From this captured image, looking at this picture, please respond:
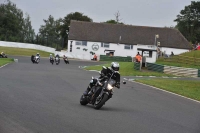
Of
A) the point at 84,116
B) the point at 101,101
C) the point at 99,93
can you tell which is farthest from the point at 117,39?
the point at 84,116

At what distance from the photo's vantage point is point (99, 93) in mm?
13922

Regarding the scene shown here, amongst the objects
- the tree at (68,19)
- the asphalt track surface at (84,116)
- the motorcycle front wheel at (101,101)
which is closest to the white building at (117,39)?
the tree at (68,19)

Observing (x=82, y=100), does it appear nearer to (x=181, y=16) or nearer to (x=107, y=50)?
(x=107, y=50)

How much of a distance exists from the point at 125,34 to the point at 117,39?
7.78 feet

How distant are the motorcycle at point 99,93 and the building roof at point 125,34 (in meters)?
76.2

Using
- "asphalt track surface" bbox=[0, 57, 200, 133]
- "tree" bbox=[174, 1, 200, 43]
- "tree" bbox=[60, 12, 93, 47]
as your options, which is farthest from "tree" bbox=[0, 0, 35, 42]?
"asphalt track surface" bbox=[0, 57, 200, 133]

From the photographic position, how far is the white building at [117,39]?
296 ft

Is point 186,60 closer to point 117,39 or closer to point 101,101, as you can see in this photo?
point 101,101

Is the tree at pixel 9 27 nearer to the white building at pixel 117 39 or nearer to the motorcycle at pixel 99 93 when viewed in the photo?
the white building at pixel 117 39

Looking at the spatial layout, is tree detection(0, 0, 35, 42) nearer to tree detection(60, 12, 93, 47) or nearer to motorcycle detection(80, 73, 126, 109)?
tree detection(60, 12, 93, 47)

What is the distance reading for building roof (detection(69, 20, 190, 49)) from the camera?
9069cm

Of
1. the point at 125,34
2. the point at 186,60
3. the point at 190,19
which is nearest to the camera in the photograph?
the point at 186,60

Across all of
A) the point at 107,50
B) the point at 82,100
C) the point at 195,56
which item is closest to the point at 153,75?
the point at 195,56

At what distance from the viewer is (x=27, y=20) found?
17088 centimetres
